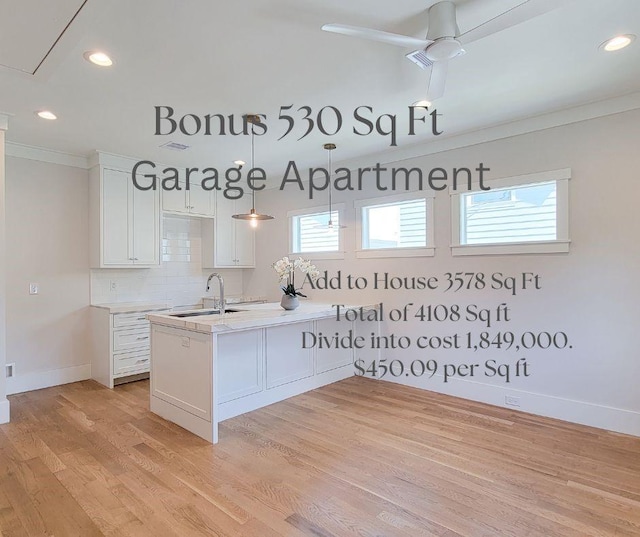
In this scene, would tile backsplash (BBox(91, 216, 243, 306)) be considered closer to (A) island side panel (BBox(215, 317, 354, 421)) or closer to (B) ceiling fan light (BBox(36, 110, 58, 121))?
(B) ceiling fan light (BBox(36, 110, 58, 121))

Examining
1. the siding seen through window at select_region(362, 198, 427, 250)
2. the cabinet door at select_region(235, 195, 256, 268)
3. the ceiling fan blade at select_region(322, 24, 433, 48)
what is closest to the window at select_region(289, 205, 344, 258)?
the siding seen through window at select_region(362, 198, 427, 250)

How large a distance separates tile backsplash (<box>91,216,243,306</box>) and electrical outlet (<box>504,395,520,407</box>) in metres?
4.16

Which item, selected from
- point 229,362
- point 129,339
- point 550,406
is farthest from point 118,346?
point 550,406

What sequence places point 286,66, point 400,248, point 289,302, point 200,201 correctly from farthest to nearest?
point 200,201 < point 400,248 < point 289,302 < point 286,66

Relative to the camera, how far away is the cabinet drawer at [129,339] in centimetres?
451

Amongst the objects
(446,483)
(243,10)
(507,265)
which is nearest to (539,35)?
(243,10)

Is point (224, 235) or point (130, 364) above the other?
point (224, 235)

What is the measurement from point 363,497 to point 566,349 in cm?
235

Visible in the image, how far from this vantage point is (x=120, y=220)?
15.6ft

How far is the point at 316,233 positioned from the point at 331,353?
174 cm

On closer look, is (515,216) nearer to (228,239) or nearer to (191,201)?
(228,239)

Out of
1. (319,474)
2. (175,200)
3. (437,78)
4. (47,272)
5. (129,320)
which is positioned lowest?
(319,474)

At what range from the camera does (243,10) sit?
210cm

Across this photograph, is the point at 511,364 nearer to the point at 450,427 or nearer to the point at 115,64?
the point at 450,427
